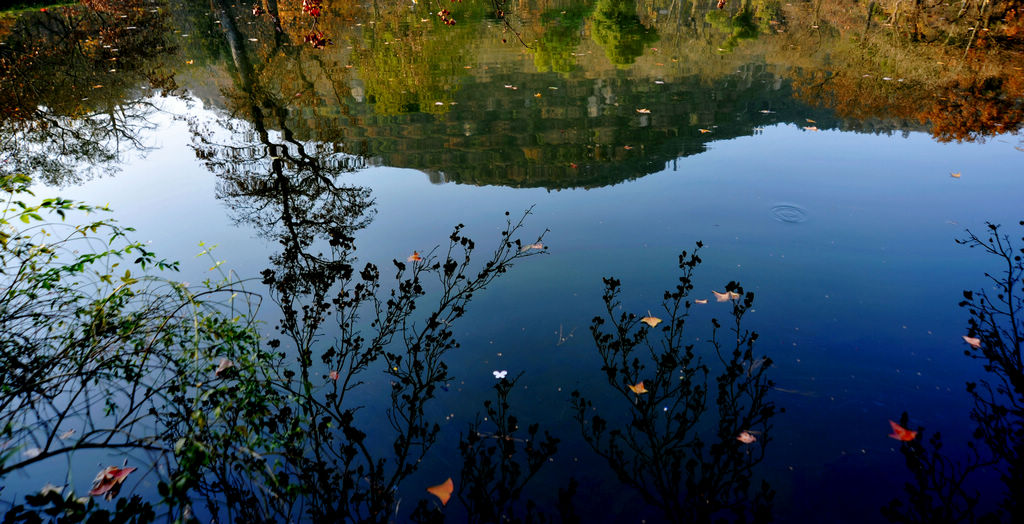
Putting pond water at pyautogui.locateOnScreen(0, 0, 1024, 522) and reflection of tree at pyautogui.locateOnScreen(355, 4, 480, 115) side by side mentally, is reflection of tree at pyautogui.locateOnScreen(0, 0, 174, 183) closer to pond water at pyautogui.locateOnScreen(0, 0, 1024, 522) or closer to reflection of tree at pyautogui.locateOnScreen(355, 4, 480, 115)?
pond water at pyautogui.locateOnScreen(0, 0, 1024, 522)

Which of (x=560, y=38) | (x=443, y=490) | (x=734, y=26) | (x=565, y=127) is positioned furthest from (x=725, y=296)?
(x=734, y=26)

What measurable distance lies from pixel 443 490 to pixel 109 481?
1.83 m

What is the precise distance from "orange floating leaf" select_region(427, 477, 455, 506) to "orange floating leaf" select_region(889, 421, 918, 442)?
2.57 meters

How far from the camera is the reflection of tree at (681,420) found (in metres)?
2.64

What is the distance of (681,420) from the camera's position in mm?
3041

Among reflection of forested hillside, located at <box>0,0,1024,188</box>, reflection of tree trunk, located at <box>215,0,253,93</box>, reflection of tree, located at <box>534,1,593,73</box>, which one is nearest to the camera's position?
reflection of forested hillside, located at <box>0,0,1024,188</box>

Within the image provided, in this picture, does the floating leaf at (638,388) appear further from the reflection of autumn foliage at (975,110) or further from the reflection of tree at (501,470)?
the reflection of autumn foliage at (975,110)

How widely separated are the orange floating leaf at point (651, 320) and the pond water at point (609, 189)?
14 centimetres

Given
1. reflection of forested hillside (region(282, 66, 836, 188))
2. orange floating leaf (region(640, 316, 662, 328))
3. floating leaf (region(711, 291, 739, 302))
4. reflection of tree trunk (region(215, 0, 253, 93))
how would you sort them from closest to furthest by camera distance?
1. orange floating leaf (region(640, 316, 662, 328))
2. floating leaf (region(711, 291, 739, 302))
3. reflection of forested hillside (region(282, 66, 836, 188))
4. reflection of tree trunk (region(215, 0, 253, 93))

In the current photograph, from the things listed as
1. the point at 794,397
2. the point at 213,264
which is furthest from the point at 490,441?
the point at 213,264

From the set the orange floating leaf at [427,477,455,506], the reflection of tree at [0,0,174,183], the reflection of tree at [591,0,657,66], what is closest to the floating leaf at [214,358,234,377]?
the orange floating leaf at [427,477,455,506]

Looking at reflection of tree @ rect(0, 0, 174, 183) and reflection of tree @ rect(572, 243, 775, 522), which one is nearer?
reflection of tree @ rect(572, 243, 775, 522)

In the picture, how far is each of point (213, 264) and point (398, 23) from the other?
1728 centimetres

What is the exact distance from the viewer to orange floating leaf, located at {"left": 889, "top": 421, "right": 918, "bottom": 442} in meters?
2.89
